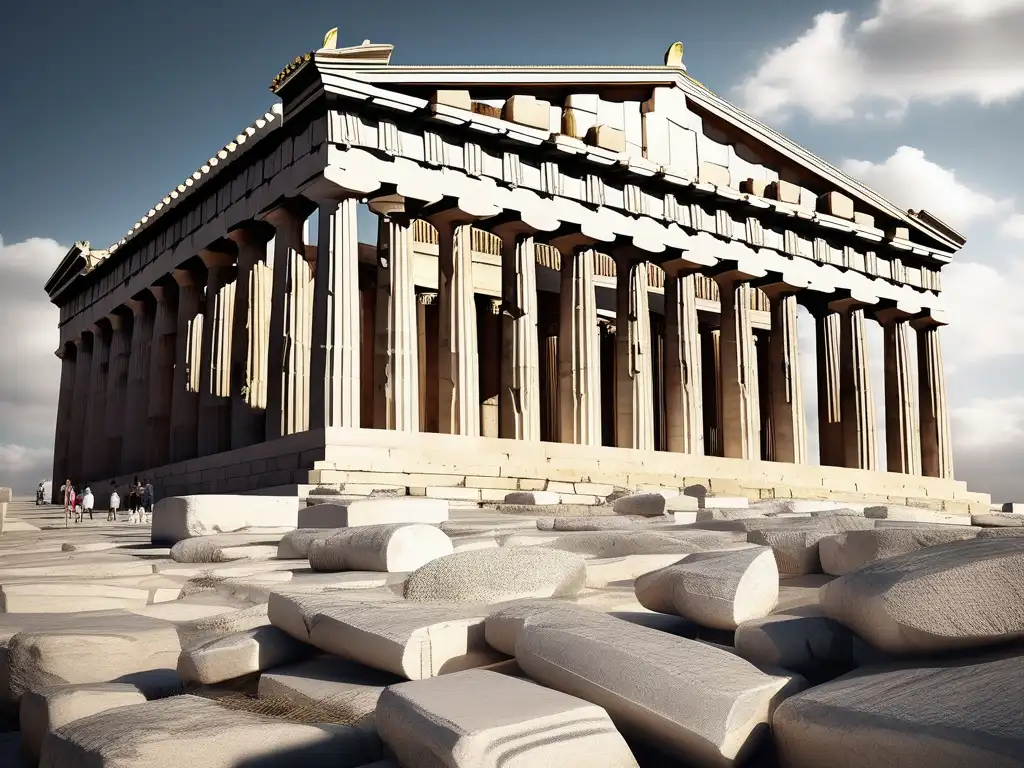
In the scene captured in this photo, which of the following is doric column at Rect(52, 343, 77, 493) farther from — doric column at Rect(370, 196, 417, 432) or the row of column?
doric column at Rect(370, 196, 417, 432)

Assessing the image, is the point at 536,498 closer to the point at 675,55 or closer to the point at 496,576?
the point at 496,576

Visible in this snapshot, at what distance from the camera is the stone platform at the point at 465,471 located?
21578mm

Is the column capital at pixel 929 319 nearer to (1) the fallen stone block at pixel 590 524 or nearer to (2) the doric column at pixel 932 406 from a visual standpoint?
(2) the doric column at pixel 932 406

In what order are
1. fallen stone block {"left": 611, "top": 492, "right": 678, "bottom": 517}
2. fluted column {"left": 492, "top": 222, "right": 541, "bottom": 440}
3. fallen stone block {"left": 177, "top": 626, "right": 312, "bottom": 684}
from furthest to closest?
fluted column {"left": 492, "top": 222, "right": 541, "bottom": 440} < fallen stone block {"left": 611, "top": 492, "right": 678, "bottom": 517} < fallen stone block {"left": 177, "top": 626, "right": 312, "bottom": 684}

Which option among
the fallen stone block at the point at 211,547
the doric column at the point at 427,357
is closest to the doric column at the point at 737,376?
the doric column at the point at 427,357

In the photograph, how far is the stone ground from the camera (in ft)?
10.3

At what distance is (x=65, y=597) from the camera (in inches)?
287

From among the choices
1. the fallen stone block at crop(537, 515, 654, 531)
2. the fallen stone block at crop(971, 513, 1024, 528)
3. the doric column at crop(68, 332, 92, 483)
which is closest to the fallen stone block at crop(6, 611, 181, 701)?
the fallen stone block at crop(537, 515, 654, 531)

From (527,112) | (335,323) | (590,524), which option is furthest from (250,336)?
(590,524)

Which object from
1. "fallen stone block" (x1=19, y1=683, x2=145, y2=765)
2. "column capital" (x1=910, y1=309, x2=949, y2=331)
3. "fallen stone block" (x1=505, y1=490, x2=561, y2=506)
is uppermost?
"column capital" (x1=910, y1=309, x2=949, y2=331)

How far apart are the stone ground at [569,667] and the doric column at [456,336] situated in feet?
63.8

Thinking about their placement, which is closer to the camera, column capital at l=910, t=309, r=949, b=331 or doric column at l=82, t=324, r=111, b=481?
column capital at l=910, t=309, r=949, b=331

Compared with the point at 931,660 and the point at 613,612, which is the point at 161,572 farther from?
the point at 931,660

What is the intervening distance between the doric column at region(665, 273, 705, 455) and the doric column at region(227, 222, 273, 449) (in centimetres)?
1201
